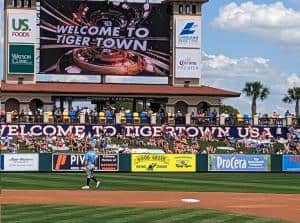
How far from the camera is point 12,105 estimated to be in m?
66.7

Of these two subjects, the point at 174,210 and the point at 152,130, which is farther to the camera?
the point at 152,130

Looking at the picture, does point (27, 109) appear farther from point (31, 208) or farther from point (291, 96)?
point (291, 96)

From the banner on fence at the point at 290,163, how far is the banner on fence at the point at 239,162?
1.21 metres

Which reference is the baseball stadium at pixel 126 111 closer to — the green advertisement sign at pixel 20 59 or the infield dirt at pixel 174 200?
the green advertisement sign at pixel 20 59

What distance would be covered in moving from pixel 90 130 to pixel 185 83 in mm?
14019

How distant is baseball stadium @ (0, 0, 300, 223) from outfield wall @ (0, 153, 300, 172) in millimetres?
67

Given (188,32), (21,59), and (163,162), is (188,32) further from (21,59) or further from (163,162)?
(163,162)

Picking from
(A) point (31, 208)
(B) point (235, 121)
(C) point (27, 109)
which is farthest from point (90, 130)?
(A) point (31, 208)

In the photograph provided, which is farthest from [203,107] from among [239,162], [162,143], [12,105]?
[239,162]

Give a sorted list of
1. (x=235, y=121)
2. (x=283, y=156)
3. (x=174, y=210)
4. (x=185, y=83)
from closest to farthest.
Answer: (x=174, y=210) → (x=283, y=156) → (x=235, y=121) → (x=185, y=83)

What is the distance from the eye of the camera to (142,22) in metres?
67.2

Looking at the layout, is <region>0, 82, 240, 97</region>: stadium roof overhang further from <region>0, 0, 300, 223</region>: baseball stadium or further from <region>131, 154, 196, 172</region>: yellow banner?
<region>131, 154, 196, 172</region>: yellow banner

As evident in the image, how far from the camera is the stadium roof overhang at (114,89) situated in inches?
2594

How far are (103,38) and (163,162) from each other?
23.0m
